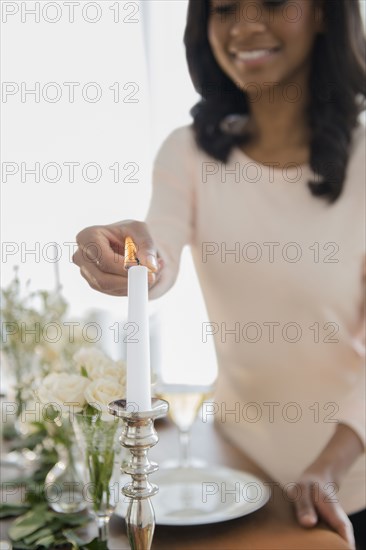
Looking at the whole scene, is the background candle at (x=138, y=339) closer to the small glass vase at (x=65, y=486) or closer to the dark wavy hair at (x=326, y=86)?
the small glass vase at (x=65, y=486)

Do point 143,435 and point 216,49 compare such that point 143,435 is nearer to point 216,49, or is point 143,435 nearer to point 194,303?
point 216,49

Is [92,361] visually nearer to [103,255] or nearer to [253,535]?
[103,255]

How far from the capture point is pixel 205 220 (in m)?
1.29

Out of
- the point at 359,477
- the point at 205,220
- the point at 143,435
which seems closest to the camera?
the point at 143,435

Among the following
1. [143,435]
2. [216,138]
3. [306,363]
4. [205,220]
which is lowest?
[306,363]

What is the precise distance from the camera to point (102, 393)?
2.54 ft

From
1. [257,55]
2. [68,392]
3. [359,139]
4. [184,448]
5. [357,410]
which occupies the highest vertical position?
[257,55]

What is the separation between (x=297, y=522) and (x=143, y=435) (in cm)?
41

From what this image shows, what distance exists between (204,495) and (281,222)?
49 centimetres

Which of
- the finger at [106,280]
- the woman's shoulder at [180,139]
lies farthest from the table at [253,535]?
the woman's shoulder at [180,139]

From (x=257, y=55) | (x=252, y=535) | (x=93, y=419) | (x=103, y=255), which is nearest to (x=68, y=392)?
(x=93, y=419)

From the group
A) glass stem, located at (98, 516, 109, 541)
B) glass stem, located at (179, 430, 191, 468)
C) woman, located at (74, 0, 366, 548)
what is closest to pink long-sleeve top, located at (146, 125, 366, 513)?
woman, located at (74, 0, 366, 548)

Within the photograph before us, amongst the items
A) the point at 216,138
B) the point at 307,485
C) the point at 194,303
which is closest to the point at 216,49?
the point at 216,138

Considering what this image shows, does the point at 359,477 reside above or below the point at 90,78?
below
